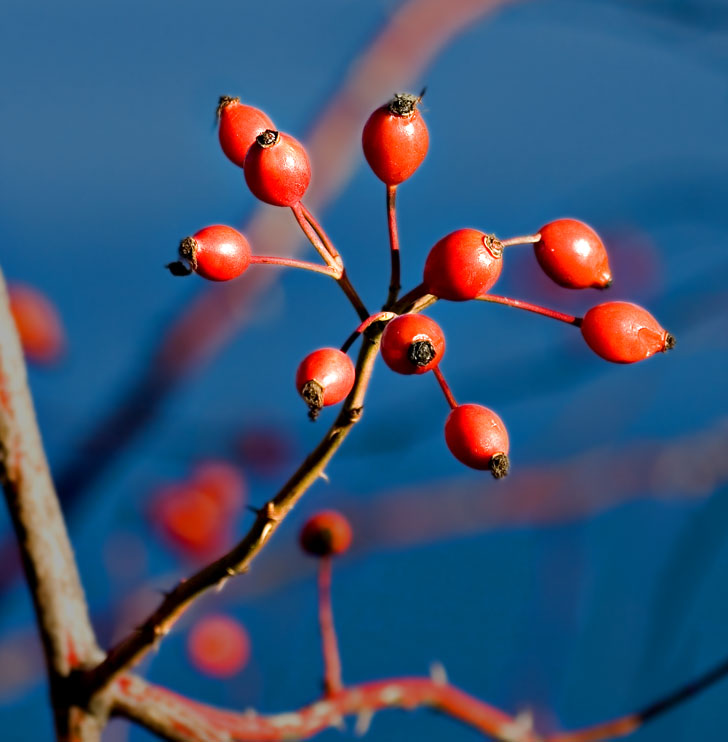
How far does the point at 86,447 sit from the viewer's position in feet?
6.63

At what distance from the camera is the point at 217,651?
9.91 ft

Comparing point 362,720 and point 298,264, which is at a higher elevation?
point 298,264

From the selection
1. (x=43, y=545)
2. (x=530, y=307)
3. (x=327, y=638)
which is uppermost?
(x=530, y=307)

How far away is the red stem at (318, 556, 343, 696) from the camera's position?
1.34 m

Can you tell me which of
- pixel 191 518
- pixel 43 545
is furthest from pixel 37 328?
pixel 43 545

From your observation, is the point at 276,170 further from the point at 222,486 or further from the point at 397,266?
the point at 222,486

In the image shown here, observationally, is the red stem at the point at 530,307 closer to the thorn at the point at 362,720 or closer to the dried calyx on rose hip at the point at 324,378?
the dried calyx on rose hip at the point at 324,378

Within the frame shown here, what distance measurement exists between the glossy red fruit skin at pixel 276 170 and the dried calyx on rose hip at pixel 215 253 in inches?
2.6

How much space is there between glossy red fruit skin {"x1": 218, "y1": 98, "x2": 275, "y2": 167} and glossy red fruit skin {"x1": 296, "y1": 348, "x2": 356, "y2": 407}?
35 cm

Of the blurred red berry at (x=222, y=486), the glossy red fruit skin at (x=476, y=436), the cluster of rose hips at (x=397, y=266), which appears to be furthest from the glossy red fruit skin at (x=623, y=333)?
the blurred red berry at (x=222, y=486)

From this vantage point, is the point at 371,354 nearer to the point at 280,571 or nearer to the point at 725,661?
the point at 725,661

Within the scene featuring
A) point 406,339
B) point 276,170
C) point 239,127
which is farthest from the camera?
point 239,127

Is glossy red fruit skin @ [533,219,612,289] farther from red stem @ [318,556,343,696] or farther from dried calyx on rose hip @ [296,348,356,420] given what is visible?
red stem @ [318,556,343,696]

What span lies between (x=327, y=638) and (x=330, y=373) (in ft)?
2.21
